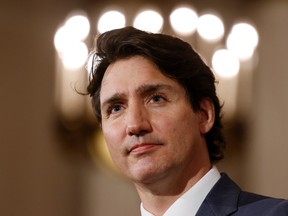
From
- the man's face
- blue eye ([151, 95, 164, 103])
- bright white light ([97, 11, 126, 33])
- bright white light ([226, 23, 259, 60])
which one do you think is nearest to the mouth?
the man's face

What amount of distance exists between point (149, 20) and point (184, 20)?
31cm

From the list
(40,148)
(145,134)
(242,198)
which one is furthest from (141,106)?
(40,148)

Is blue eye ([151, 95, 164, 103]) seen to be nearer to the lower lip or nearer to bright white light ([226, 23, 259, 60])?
the lower lip

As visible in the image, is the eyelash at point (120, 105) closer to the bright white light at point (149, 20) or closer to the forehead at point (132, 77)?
the forehead at point (132, 77)

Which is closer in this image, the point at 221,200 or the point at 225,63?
the point at 221,200

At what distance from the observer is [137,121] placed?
2.10 metres

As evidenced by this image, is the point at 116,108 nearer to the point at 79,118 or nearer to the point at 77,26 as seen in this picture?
the point at 77,26

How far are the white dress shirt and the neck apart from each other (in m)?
0.02

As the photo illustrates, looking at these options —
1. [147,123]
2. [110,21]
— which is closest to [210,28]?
[110,21]

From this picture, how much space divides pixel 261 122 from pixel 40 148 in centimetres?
164

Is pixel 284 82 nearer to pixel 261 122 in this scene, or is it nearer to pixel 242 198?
pixel 261 122

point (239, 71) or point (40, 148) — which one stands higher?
point (239, 71)

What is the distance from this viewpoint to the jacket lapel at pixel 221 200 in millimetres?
2051

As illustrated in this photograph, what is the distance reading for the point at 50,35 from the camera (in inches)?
210
